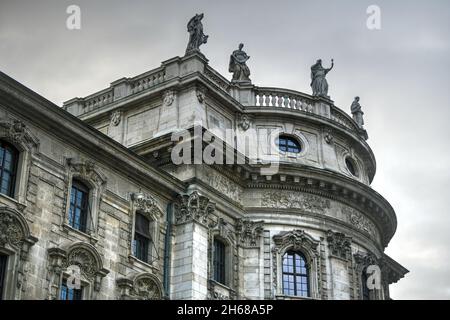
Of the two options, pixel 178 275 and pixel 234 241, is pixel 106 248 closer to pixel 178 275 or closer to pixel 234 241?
pixel 178 275

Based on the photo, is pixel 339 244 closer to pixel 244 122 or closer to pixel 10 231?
pixel 244 122

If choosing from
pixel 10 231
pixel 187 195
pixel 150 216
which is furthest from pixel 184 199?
pixel 10 231

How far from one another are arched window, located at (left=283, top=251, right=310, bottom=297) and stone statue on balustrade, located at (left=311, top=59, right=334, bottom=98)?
372 inches

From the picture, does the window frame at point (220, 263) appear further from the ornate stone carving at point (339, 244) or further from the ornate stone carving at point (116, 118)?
the ornate stone carving at point (116, 118)

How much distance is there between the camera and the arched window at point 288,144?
135ft

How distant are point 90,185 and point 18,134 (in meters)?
3.81

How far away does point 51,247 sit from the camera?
1121 inches

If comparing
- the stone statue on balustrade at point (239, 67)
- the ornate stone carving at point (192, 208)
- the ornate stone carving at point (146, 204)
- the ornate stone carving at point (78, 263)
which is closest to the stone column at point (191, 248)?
the ornate stone carving at point (192, 208)

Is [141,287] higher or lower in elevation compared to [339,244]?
lower

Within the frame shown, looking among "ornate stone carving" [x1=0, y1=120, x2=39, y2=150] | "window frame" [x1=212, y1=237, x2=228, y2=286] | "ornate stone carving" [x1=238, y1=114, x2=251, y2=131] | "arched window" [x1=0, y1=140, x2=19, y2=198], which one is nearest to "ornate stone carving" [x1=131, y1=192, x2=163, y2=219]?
"window frame" [x1=212, y1=237, x2=228, y2=286]

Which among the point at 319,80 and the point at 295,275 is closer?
the point at 295,275

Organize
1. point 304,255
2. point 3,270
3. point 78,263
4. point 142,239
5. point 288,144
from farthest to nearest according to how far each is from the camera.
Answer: point 288,144 < point 304,255 < point 142,239 < point 78,263 < point 3,270

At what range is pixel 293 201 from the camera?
3947 centimetres
